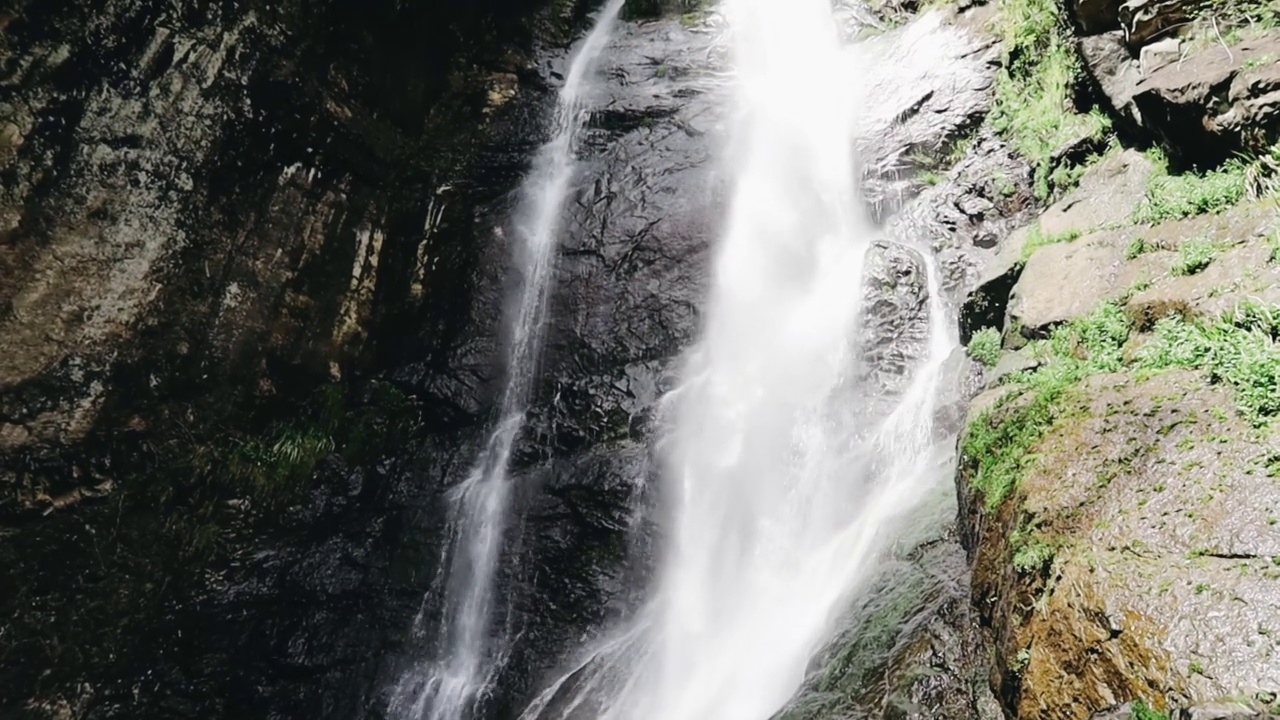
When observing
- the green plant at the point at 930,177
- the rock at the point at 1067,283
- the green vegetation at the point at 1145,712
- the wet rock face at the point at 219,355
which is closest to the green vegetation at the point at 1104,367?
the rock at the point at 1067,283

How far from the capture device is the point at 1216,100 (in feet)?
18.7

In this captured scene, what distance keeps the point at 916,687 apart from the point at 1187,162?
5145 mm

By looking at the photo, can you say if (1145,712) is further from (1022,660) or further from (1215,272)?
(1215,272)

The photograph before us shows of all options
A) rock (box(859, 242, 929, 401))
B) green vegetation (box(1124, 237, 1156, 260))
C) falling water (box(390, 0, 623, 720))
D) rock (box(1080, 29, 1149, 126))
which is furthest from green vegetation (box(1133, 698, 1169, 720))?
falling water (box(390, 0, 623, 720))

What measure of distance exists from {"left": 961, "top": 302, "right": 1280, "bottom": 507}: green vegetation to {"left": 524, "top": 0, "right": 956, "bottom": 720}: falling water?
1.56m

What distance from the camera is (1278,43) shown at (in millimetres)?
5508

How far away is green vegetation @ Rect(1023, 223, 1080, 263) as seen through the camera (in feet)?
22.0

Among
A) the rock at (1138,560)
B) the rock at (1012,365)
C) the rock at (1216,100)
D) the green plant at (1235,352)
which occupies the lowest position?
the rock at (1138,560)

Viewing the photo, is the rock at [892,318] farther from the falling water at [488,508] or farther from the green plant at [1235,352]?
the falling water at [488,508]

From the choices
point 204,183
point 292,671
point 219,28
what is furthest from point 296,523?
point 219,28

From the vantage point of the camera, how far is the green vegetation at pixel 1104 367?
395cm

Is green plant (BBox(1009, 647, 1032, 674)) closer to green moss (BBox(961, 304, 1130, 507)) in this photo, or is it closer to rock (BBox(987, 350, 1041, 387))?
green moss (BBox(961, 304, 1130, 507))

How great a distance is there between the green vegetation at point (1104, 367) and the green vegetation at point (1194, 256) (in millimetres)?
490

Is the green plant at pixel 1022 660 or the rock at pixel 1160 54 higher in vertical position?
the rock at pixel 1160 54
